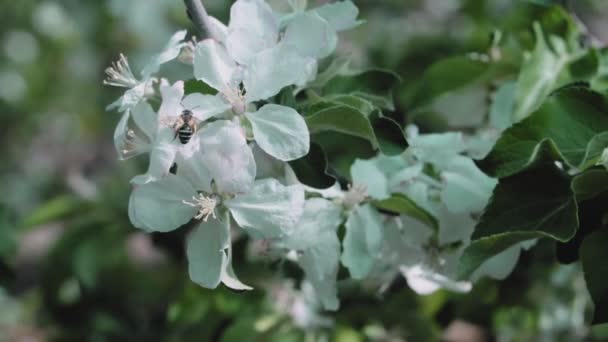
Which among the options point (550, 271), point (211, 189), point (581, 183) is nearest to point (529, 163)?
point (581, 183)

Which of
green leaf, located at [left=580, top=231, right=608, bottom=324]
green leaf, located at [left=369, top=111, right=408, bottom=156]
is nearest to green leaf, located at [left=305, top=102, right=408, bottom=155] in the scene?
green leaf, located at [left=369, top=111, right=408, bottom=156]

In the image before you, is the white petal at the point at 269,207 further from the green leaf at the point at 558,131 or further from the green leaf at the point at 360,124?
the green leaf at the point at 558,131

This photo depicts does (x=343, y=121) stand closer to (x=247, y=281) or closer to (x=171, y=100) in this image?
(x=171, y=100)

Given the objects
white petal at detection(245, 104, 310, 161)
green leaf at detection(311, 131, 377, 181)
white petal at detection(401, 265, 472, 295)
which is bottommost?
green leaf at detection(311, 131, 377, 181)

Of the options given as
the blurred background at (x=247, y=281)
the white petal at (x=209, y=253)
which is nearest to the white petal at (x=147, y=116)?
the white petal at (x=209, y=253)

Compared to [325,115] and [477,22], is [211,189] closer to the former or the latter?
[325,115]

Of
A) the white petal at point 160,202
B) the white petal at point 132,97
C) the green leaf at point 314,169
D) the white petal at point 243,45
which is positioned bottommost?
the green leaf at point 314,169

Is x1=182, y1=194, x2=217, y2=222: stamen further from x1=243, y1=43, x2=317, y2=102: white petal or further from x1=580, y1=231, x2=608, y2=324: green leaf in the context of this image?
x1=580, y1=231, x2=608, y2=324: green leaf
